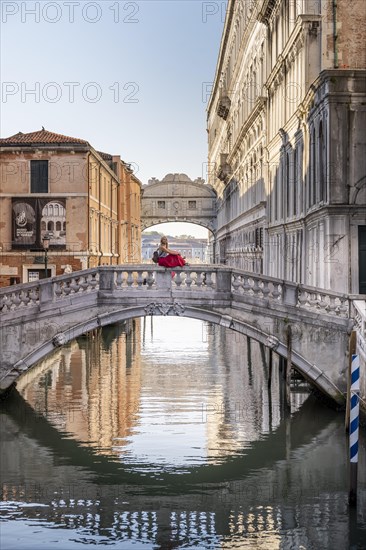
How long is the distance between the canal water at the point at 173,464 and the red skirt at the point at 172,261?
10.8 feet

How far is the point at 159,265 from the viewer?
22.4 metres

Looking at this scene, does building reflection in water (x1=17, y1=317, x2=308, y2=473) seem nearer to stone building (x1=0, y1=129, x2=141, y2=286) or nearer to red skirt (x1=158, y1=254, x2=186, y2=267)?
red skirt (x1=158, y1=254, x2=186, y2=267)

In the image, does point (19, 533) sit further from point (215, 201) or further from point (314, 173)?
point (215, 201)

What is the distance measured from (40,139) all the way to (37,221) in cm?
A: 351

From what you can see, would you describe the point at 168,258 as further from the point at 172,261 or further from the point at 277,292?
the point at 277,292

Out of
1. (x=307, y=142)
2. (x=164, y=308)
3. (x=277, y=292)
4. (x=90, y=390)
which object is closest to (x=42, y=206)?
(x=307, y=142)

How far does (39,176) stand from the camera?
4200cm

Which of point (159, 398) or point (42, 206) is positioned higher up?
point (42, 206)

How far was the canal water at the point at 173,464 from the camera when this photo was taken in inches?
556

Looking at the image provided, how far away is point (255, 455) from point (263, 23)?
2278cm

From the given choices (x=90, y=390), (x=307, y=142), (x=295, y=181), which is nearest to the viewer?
(x=90, y=390)

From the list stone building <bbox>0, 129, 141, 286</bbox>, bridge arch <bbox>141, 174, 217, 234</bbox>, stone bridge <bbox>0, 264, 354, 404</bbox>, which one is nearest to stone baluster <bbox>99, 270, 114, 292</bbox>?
stone bridge <bbox>0, 264, 354, 404</bbox>

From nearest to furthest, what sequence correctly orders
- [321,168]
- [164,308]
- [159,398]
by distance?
[164,308]
[159,398]
[321,168]

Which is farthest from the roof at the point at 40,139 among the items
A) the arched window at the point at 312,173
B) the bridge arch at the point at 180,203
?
the bridge arch at the point at 180,203
